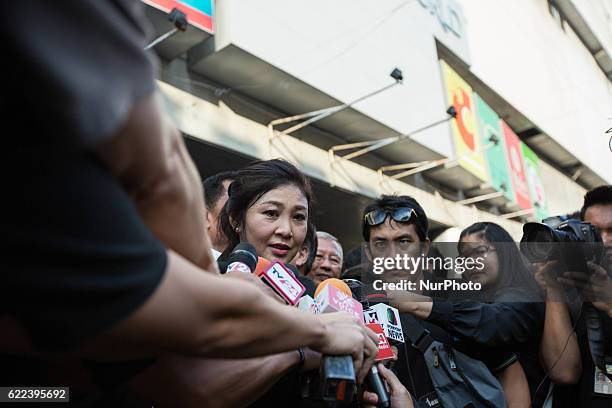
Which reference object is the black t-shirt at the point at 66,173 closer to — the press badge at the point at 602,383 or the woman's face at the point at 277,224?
the woman's face at the point at 277,224

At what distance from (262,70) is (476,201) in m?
7.74

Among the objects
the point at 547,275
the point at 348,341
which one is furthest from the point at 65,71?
the point at 547,275

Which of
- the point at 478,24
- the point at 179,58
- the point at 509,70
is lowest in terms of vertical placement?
the point at 179,58

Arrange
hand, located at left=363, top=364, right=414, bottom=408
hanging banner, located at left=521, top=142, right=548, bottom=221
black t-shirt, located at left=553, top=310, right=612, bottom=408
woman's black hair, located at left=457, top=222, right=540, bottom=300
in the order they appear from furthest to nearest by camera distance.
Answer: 1. hanging banner, located at left=521, top=142, right=548, bottom=221
2. woman's black hair, located at left=457, top=222, right=540, bottom=300
3. black t-shirt, located at left=553, top=310, right=612, bottom=408
4. hand, located at left=363, top=364, right=414, bottom=408

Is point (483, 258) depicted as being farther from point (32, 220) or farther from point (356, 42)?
point (356, 42)

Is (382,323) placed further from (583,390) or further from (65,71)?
(65,71)

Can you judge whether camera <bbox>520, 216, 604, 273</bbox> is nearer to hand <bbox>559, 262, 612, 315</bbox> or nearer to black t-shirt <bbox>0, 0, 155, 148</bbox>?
hand <bbox>559, 262, 612, 315</bbox>

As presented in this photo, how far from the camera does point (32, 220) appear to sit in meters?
0.66

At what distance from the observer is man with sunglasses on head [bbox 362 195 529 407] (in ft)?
6.72

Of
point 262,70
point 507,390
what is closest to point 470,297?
point 507,390

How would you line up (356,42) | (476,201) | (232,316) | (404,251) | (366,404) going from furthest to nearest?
(476,201)
(356,42)
(404,251)
(366,404)
(232,316)

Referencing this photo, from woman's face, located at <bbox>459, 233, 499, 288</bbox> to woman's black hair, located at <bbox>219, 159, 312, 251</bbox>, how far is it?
1.07m

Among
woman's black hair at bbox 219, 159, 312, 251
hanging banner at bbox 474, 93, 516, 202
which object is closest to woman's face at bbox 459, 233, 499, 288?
woman's black hair at bbox 219, 159, 312, 251

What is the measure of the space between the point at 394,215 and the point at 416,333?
0.78 metres
